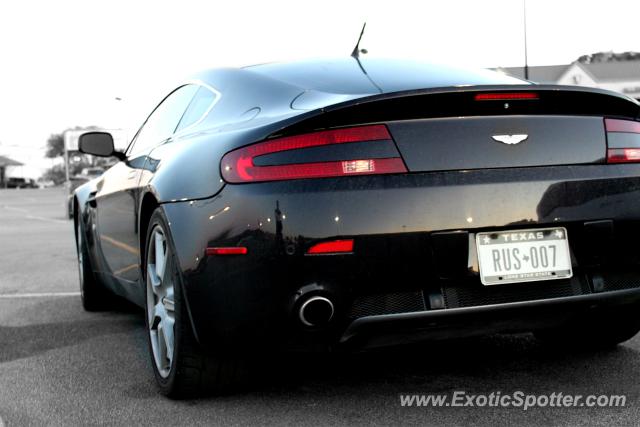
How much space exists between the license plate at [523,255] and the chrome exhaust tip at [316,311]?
0.55 m

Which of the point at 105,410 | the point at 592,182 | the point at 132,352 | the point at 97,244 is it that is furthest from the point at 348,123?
the point at 97,244

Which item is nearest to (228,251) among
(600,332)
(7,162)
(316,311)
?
(316,311)

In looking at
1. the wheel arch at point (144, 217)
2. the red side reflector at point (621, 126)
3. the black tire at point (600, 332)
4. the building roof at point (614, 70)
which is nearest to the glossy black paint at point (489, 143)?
the red side reflector at point (621, 126)

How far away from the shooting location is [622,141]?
3.48 m

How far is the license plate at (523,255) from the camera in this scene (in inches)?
124

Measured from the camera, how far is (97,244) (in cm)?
559

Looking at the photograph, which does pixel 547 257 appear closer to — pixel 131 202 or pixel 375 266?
pixel 375 266

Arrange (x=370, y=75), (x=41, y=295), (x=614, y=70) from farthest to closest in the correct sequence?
(x=614, y=70) → (x=41, y=295) → (x=370, y=75)

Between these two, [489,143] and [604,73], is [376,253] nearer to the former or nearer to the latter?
[489,143]

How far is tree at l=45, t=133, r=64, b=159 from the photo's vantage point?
487 ft

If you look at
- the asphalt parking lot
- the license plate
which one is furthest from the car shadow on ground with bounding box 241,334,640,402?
the license plate

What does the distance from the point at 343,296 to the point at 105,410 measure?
1.08 metres

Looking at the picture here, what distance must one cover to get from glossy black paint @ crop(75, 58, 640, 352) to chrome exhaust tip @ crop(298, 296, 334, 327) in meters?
0.03

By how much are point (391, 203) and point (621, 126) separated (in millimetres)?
1067
